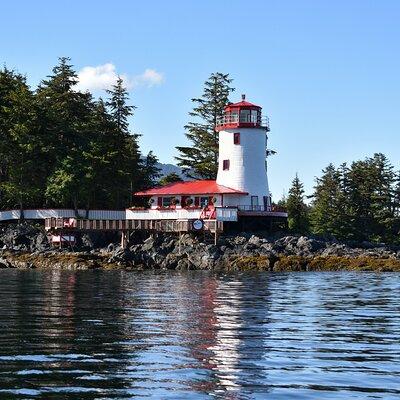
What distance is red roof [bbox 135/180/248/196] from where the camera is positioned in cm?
6900

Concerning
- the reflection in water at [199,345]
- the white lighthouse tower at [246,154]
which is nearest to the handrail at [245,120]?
the white lighthouse tower at [246,154]

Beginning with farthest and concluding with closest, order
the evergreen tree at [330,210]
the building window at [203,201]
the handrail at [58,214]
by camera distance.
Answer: the evergreen tree at [330,210] < the handrail at [58,214] < the building window at [203,201]

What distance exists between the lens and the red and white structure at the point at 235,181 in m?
69.2

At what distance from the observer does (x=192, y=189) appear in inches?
2773

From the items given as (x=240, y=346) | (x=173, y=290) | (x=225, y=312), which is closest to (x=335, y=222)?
(x=173, y=290)

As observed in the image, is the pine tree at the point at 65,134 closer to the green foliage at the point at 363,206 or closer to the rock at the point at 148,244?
the rock at the point at 148,244

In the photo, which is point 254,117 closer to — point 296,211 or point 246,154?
point 246,154

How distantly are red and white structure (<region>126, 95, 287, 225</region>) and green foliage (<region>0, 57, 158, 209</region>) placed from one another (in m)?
5.12

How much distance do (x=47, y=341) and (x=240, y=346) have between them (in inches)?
160

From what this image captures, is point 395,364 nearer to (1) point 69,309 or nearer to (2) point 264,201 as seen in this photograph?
(1) point 69,309

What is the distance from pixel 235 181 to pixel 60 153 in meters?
16.3

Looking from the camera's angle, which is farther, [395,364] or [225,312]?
[225,312]

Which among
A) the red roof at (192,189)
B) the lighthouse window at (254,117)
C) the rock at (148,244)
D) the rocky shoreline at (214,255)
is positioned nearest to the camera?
the rocky shoreline at (214,255)

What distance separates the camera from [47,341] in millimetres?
16781
